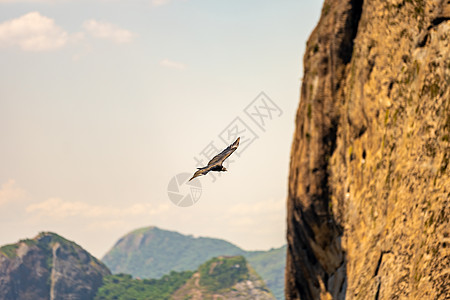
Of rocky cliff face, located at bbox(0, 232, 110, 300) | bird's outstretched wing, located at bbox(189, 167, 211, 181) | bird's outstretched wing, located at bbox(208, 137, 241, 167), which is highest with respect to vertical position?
rocky cliff face, located at bbox(0, 232, 110, 300)

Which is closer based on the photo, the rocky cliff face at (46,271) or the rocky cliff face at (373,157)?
the rocky cliff face at (373,157)

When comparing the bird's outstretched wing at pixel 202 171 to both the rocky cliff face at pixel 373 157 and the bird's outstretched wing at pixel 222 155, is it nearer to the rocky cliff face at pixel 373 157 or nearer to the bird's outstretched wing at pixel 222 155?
the bird's outstretched wing at pixel 222 155

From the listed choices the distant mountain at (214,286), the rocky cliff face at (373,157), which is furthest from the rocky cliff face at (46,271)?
the rocky cliff face at (373,157)

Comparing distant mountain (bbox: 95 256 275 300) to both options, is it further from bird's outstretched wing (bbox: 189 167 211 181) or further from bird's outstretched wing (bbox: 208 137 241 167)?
bird's outstretched wing (bbox: 189 167 211 181)

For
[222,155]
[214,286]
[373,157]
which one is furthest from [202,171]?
[214,286]

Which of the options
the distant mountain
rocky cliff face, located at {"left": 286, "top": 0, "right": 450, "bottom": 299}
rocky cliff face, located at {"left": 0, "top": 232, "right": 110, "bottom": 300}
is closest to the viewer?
rocky cliff face, located at {"left": 286, "top": 0, "right": 450, "bottom": 299}

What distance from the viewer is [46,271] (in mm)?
177375

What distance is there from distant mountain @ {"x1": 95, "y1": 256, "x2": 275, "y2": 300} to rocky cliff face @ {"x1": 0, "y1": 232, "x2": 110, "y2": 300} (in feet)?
23.3

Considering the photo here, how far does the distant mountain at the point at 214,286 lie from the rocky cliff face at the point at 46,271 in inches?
280

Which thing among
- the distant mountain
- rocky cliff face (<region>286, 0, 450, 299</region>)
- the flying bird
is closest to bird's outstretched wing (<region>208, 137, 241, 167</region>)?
the flying bird

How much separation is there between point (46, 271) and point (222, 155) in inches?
6649

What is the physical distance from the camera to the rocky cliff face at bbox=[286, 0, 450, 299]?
21.2m

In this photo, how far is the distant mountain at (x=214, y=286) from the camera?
180625 mm

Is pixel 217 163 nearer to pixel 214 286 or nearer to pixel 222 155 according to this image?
pixel 222 155
